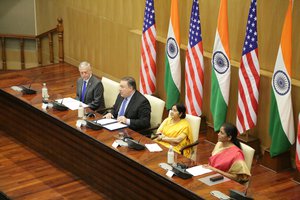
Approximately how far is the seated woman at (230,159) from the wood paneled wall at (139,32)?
5.30 ft

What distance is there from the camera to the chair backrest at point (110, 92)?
7.69 meters

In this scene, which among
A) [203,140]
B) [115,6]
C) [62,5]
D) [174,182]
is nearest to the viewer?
[174,182]

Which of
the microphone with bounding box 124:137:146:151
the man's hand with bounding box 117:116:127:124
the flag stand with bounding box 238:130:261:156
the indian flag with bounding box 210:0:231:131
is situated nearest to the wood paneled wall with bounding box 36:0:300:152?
the flag stand with bounding box 238:130:261:156

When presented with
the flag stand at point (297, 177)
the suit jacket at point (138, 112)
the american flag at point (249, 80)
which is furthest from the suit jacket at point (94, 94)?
the flag stand at point (297, 177)

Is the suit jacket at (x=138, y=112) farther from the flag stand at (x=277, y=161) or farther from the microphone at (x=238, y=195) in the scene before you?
the microphone at (x=238, y=195)

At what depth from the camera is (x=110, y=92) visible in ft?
25.5

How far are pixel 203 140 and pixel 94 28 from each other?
3.43 metres

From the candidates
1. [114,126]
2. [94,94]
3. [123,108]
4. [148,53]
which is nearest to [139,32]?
[148,53]

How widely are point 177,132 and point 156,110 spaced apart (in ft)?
2.17

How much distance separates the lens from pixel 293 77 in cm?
713

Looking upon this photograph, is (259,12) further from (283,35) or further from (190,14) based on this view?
(190,14)

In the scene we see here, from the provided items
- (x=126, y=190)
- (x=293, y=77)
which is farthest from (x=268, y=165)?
(x=126, y=190)

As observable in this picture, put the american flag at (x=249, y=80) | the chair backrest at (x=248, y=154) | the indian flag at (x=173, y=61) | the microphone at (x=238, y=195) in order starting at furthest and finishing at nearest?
the indian flag at (x=173, y=61)
the american flag at (x=249, y=80)
the chair backrest at (x=248, y=154)
the microphone at (x=238, y=195)

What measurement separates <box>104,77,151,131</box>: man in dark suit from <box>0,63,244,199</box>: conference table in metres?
0.26
